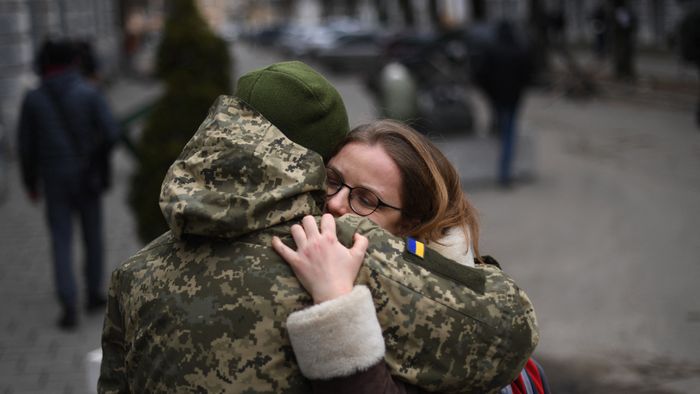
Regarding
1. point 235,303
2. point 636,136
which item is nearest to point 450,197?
point 235,303

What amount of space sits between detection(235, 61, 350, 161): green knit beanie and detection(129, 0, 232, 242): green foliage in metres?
4.19

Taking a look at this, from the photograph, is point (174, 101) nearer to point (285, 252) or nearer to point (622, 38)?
point (285, 252)

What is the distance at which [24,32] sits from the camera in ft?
47.9

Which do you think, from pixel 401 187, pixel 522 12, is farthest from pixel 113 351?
pixel 522 12

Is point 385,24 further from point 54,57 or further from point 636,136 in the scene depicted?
point 54,57

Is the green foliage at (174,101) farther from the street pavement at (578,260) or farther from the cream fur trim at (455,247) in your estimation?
the cream fur trim at (455,247)

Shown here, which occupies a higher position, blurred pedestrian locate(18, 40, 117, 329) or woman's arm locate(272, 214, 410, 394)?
woman's arm locate(272, 214, 410, 394)

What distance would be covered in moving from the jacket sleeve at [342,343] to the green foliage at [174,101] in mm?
4406

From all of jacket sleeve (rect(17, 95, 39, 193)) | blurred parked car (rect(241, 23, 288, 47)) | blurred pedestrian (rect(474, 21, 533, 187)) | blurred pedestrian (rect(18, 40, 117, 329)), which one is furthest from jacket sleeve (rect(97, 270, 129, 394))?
blurred parked car (rect(241, 23, 288, 47))

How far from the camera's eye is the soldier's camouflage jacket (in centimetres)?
155

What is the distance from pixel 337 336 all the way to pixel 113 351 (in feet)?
1.92

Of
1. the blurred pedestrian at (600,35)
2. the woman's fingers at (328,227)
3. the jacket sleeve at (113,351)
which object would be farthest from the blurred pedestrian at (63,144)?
the blurred pedestrian at (600,35)

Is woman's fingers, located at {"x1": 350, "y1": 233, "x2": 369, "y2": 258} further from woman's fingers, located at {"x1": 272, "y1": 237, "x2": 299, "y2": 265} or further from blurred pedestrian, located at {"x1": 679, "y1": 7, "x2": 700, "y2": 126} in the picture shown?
blurred pedestrian, located at {"x1": 679, "y1": 7, "x2": 700, "y2": 126}

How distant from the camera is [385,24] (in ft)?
198
